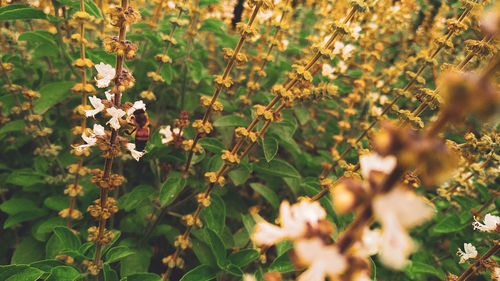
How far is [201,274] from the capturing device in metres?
1.67

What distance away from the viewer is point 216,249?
1702mm

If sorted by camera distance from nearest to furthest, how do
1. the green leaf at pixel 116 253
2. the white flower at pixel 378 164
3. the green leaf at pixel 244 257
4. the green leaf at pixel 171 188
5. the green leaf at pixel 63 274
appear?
the white flower at pixel 378 164
the green leaf at pixel 63 274
the green leaf at pixel 116 253
the green leaf at pixel 244 257
the green leaf at pixel 171 188

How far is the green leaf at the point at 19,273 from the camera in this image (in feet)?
4.27

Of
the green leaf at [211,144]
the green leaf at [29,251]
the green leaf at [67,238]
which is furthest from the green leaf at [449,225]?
the green leaf at [29,251]

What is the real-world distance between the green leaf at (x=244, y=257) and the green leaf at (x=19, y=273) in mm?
917

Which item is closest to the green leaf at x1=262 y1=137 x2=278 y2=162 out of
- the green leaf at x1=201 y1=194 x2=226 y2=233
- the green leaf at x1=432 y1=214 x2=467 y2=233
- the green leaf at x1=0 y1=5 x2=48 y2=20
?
the green leaf at x1=201 y1=194 x2=226 y2=233

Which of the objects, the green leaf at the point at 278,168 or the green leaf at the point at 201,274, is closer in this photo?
the green leaf at the point at 201,274

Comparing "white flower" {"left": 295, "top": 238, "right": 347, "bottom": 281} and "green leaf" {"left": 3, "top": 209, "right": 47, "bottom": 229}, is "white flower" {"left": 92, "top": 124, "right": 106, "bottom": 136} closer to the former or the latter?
"white flower" {"left": 295, "top": 238, "right": 347, "bottom": 281}

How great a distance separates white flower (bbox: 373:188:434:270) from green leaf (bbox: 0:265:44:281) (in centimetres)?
142

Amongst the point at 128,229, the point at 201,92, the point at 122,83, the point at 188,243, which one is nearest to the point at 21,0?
the point at 201,92

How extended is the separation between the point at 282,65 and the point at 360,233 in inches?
90.4

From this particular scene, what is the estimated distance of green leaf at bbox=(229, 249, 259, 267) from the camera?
169 cm

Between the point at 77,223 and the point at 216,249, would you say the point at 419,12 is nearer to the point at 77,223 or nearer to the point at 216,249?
the point at 216,249

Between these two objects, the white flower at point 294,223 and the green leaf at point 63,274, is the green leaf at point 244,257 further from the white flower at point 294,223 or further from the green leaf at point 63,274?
the white flower at point 294,223
